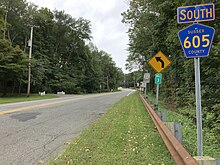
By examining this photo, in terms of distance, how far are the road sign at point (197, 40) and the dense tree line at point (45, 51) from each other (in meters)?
23.9

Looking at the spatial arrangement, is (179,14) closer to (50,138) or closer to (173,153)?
(173,153)

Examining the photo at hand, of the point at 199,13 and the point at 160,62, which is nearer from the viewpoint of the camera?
the point at 199,13

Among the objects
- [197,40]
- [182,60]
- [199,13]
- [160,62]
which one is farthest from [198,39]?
[182,60]

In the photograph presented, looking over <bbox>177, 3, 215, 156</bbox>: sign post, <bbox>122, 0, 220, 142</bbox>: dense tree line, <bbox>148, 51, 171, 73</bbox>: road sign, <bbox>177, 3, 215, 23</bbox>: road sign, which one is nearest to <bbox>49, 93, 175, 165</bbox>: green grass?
<bbox>177, 3, 215, 156</bbox>: sign post

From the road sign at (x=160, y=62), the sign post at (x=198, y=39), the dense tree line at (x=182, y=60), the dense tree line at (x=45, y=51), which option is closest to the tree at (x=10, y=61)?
the dense tree line at (x=45, y=51)

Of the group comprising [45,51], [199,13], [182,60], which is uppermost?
[45,51]

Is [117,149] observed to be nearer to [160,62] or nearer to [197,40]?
[197,40]

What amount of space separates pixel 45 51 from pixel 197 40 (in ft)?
144

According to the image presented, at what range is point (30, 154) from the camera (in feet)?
14.5

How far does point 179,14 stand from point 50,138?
4.81 metres

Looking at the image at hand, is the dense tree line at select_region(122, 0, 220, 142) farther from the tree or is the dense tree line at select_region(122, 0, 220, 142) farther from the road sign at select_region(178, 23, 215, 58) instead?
the tree

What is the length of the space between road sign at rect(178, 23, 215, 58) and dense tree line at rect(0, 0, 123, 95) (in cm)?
2392

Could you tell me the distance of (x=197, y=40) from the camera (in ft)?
11.3

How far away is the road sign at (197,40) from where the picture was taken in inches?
132
